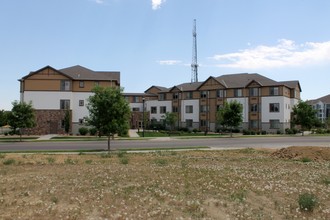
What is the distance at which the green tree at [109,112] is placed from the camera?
2955 centimetres

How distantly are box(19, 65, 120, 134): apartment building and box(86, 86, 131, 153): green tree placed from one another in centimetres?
2714

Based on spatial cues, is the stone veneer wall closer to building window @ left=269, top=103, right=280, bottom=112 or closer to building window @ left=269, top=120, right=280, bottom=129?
building window @ left=269, top=103, right=280, bottom=112

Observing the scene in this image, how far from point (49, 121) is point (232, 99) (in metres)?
37.9

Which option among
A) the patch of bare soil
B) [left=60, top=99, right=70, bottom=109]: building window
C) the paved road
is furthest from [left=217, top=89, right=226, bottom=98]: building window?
the patch of bare soil

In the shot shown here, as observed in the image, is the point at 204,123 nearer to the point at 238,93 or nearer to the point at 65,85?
the point at 238,93

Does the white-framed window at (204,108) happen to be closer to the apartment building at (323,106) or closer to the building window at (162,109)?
the building window at (162,109)

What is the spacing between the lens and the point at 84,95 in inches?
2319

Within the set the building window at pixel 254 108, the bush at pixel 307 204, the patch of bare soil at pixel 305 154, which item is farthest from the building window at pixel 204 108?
the bush at pixel 307 204

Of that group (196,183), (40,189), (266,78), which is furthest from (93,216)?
(266,78)

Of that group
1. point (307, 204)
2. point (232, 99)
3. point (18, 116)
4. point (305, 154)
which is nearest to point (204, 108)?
point (232, 99)

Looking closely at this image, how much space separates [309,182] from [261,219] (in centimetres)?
558

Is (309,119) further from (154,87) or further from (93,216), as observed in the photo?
(93,216)

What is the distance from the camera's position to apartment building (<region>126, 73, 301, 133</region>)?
2670 inches

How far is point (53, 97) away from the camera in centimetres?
5747
